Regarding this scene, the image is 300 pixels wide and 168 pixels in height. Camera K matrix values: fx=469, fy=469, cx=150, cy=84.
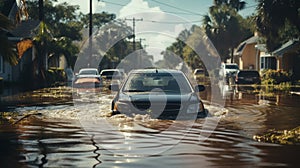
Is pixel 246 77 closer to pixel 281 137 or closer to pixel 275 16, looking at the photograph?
pixel 275 16

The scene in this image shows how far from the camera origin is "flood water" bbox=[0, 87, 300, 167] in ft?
22.2

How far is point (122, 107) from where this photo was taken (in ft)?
35.8

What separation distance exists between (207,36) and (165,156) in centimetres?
6098

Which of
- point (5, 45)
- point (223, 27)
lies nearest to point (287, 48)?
point (223, 27)

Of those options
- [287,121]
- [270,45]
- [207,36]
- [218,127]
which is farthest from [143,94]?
[207,36]

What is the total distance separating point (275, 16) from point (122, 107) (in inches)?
970

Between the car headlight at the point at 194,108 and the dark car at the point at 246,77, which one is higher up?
the dark car at the point at 246,77

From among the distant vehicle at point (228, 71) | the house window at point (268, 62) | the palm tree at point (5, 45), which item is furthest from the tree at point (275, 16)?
the palm tree at point (5, 45)

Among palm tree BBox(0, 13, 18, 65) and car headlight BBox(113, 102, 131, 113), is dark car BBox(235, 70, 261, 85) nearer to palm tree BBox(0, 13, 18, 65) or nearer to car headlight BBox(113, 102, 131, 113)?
palm tree BBox(0, 13, 18, 65)

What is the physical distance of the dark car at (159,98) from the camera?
1077 cm

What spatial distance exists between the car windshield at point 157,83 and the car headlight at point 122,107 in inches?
34.2

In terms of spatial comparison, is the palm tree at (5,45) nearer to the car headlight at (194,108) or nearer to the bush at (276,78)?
the car headlight at (194,108)

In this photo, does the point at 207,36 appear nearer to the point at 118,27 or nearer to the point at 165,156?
the point at 118,27

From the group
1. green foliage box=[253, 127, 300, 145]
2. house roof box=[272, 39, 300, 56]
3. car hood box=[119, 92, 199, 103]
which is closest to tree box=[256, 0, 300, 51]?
house roof box=[272, 39, 300, 56]
